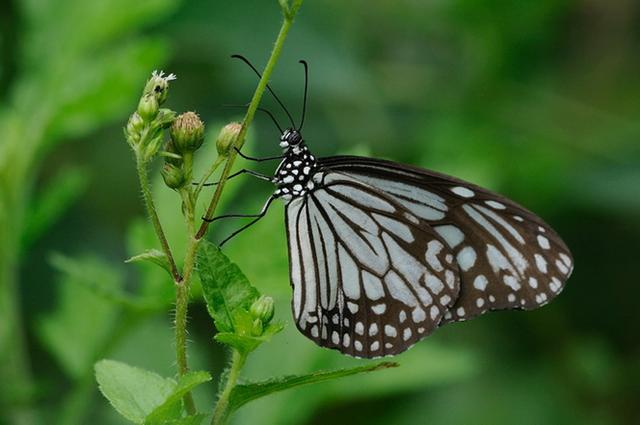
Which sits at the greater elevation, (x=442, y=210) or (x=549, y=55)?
(x=549, y=55)

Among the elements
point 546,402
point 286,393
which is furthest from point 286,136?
point 546,402

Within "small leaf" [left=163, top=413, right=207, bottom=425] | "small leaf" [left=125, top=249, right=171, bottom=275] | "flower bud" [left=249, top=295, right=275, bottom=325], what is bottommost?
"small leaf" [left=163, top=413, right=207, bottom=425]

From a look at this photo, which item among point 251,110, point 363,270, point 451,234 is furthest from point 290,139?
point 251,110

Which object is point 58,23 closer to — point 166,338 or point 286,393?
point 166,338

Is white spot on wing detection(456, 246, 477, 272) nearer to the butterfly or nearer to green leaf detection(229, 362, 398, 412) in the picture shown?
the butterfly

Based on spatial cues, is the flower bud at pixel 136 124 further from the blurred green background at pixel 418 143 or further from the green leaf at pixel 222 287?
the blurred green background at pixel 418 143

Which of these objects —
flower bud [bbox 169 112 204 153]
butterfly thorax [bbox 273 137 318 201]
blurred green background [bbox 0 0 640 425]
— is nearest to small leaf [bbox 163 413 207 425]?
flower bud [bbox 169 112 204 153]
